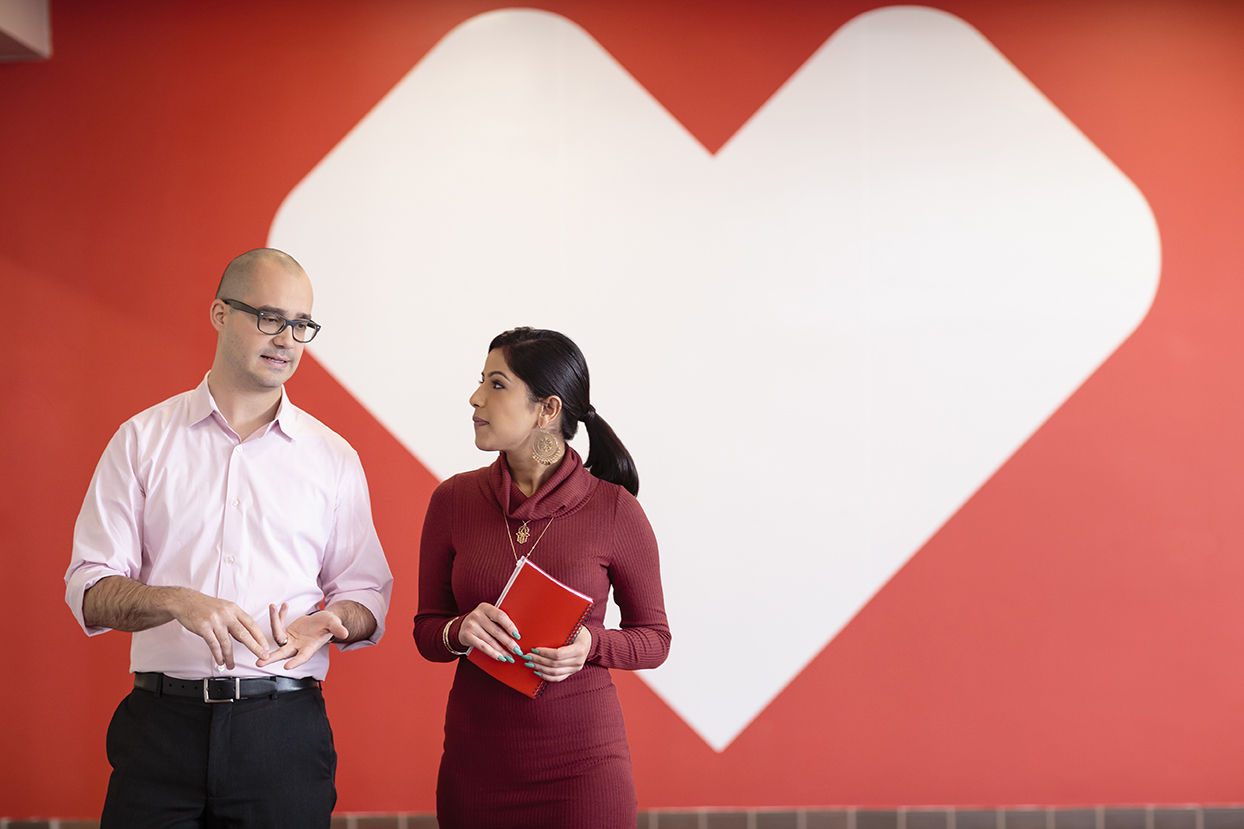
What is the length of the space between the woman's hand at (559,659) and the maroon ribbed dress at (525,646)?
0.23 feet

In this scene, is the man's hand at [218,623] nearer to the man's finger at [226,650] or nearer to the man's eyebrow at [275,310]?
the man's finger at [226,650]

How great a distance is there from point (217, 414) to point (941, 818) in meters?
2.67

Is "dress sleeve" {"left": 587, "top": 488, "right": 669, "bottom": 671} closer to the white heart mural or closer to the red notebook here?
the red notebook

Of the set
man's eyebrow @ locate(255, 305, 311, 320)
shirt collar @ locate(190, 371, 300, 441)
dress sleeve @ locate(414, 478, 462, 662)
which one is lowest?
dress sleeve @ locate(414, 478, 462, 662)

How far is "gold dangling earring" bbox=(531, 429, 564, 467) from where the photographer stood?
1829 millimetres

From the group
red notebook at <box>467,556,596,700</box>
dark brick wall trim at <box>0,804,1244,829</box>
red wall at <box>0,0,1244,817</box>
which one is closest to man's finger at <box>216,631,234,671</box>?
red notebook at <box>467,556,596,700</box>

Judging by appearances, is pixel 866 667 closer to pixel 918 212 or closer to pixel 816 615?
pixel 816 615

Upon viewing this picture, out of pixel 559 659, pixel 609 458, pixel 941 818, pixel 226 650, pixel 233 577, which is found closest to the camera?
pixel 226 650

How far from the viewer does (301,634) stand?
5.51ft

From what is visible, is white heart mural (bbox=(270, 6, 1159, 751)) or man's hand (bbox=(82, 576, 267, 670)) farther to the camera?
white heart mural (bbox=(270, 6, 1159, 751))

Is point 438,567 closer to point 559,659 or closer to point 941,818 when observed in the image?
point 559,659

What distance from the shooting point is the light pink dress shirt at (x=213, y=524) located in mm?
1708

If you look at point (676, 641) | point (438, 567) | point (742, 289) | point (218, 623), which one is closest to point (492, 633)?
point (438, 567)

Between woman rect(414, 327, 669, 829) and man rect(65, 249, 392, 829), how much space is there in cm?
24
